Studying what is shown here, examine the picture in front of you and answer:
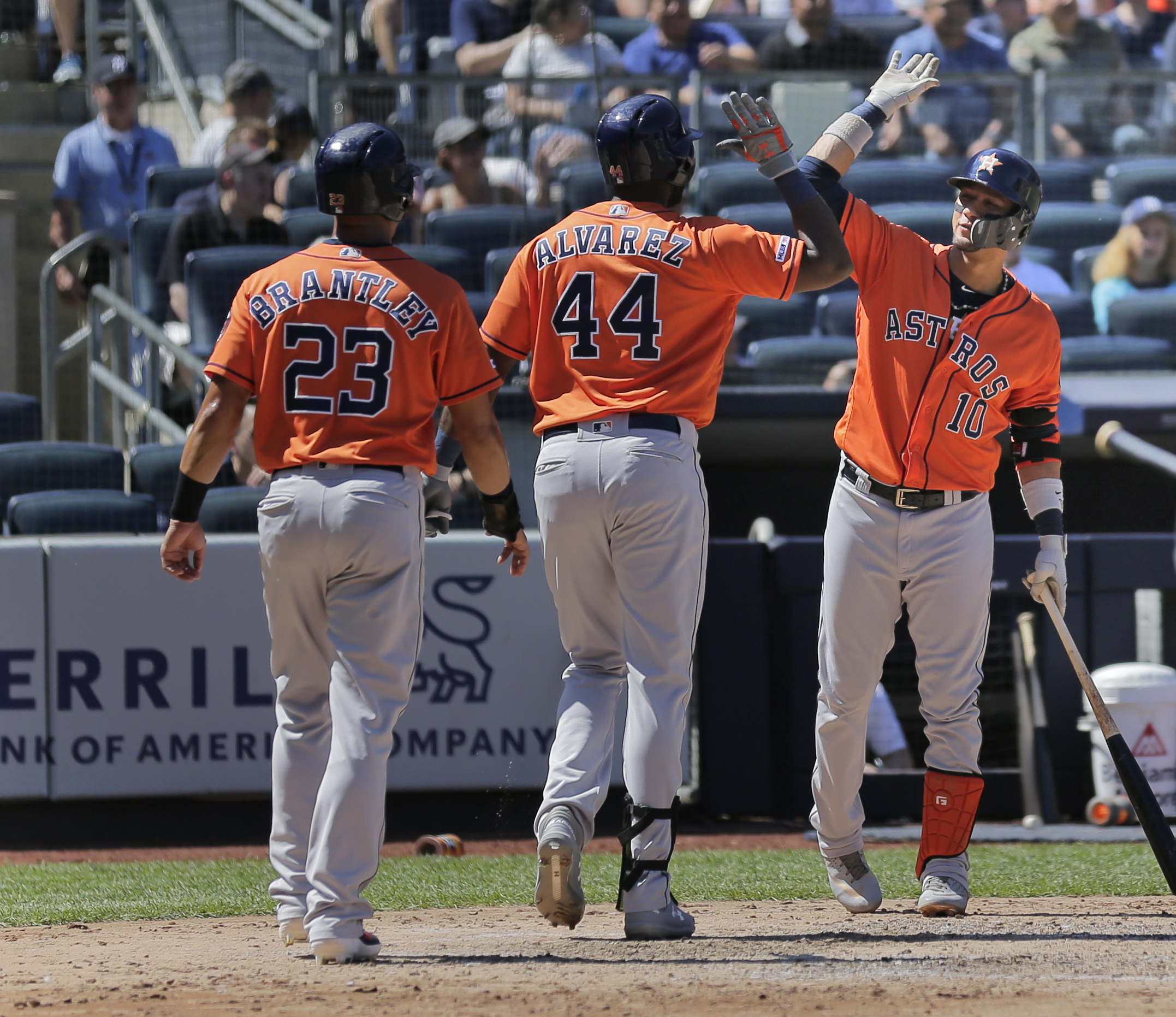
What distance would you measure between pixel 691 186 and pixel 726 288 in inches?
243

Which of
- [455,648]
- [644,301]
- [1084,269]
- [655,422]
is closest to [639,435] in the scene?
[655,422]

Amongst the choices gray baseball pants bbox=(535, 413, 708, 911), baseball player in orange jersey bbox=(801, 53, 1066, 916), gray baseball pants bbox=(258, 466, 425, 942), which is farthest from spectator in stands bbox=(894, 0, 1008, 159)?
gray baseball pants bbox=(258, 466, 425, 942)

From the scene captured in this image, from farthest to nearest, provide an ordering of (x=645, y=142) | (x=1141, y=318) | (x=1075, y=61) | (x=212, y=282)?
(x=1075, y=61), (x=1141, y=318), (x=212, y=282), (x=645, y=142)

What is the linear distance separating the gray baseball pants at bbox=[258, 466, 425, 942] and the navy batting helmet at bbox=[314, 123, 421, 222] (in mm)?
595

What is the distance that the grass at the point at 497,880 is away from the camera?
4473 mm

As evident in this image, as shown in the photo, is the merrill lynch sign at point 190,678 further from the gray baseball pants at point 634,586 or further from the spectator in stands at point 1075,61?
the spectator in stands at point 1075,61

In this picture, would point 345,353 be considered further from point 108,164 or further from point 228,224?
point 108,164

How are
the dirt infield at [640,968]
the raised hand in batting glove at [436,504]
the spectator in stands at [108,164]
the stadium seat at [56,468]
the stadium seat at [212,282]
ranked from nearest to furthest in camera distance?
the dirt infield at [640,968] < the raised hand in batting glove at [436,504] < the stadium seat at [56,468] < the stadium seat at [212,282] < the spectator in stands at [108,164]

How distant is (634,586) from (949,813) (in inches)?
43.2

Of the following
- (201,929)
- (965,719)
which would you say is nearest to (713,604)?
(965,719)

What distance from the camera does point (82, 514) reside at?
651 centimetres

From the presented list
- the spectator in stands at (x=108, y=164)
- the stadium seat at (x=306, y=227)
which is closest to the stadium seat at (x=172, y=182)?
the spectator in stands at (x=108, y=164)

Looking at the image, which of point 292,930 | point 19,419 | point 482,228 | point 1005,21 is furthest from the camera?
point 1005,21

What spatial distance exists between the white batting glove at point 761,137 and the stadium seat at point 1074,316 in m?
5.42
